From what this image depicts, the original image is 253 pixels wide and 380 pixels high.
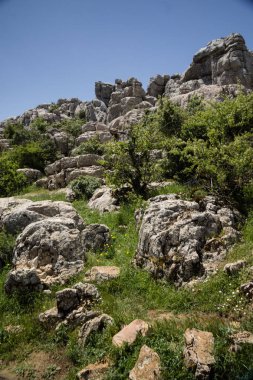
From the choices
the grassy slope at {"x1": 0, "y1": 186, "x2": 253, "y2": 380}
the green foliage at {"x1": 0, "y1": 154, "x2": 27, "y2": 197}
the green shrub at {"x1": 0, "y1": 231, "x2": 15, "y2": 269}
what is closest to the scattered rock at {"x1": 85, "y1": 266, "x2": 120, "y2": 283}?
the grassy slope at {"x1": 0, "y1": 186, "x2": 253, "y2": 380}

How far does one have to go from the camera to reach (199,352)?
6.15 metres

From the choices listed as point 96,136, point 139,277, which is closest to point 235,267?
point 139,277

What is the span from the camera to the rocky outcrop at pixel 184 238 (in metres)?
9.96

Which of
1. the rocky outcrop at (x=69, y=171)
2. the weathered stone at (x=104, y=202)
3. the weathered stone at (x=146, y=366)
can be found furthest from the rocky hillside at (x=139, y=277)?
the rocky outcrop at (x=69, y=171)

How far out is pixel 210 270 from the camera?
9.62m

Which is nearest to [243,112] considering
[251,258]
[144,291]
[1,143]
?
[251,258]

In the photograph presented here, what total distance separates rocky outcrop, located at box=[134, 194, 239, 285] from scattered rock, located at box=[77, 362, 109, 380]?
12.4 feet

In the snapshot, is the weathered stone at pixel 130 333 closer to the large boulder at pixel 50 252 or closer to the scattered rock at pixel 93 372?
the scattered rock at pixel 93 372

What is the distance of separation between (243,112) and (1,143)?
45.5 m

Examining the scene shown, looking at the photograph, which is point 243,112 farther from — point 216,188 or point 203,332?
point 203,332

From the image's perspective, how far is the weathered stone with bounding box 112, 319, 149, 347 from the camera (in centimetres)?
715

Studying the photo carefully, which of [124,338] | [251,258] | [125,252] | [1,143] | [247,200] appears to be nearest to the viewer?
[124,338]

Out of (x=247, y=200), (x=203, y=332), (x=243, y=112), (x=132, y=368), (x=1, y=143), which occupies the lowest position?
(x=132, y=368)

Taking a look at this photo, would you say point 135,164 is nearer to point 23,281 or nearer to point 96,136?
point 23,281
